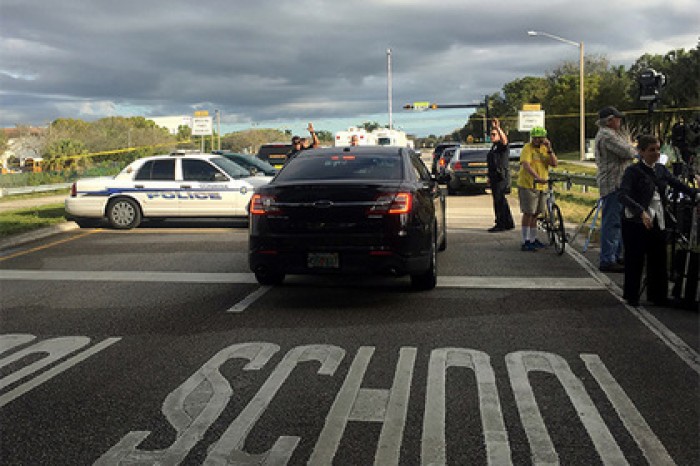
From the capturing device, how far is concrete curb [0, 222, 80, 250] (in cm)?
1280

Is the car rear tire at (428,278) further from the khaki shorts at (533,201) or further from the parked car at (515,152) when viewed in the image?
the parked car at (515,152)

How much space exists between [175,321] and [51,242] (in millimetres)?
7615

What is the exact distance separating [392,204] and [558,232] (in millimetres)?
4511

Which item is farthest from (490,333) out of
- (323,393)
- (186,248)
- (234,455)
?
(186,248)

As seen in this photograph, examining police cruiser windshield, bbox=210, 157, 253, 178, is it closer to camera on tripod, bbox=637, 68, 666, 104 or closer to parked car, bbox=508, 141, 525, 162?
camera on tripod, bbox=637, 68, 666, 104

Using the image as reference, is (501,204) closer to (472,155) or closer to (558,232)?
(558,232)

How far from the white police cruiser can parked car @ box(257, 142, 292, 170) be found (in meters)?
15.6

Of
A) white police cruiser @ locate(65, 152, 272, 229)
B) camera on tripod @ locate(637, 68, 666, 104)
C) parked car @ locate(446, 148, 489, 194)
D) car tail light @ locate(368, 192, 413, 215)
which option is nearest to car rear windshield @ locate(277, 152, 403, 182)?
car tail light @ locate(368, 192, 413, 215)

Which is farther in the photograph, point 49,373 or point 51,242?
point 51,242

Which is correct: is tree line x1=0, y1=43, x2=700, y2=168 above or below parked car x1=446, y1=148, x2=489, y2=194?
above

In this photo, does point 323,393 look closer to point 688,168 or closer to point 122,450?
point 122,450

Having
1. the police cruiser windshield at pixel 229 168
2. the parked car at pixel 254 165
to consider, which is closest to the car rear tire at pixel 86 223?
the police cruiser windshield at pixel 229 168

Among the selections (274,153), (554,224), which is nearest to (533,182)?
(554,224)

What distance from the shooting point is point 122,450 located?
3830 millimetres
